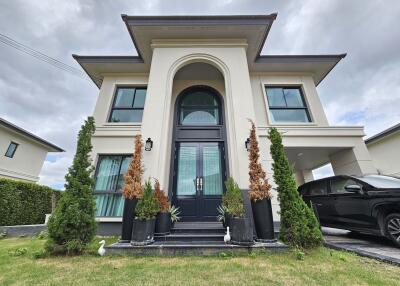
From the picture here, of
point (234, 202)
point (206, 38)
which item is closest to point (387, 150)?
point (234, 202)

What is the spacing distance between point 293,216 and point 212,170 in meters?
3.12

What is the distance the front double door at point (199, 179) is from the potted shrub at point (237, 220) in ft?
6.20

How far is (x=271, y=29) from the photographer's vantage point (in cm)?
657

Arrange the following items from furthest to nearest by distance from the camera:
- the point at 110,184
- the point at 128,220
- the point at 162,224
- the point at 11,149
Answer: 1. the point at 11,149
2. the point at 110,184
3. the point at 162,224
4. the point at 128,220

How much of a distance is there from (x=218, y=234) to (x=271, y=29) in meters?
7.24

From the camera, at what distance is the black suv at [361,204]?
3773 millimetres

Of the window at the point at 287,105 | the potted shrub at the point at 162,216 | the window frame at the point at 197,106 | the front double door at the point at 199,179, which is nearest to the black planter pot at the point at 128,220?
the potted shrub at the point at 162,216

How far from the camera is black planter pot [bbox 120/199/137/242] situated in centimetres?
408

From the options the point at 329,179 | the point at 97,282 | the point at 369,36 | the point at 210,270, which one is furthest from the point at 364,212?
the point at 369,36

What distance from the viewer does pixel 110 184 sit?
623cm

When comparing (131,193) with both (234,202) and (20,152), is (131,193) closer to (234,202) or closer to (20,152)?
(234,202)

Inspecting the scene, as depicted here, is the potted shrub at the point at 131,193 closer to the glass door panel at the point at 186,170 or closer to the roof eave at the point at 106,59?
the glass door panel at the point at 186,170

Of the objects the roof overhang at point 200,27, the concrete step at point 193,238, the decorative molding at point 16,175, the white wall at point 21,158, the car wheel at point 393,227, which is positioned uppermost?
the roof overhang at point 200,27

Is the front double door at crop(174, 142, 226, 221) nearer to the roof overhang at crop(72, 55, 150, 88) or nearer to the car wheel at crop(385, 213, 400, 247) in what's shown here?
the roof overhang at crop(72, 55, 150, 88)
